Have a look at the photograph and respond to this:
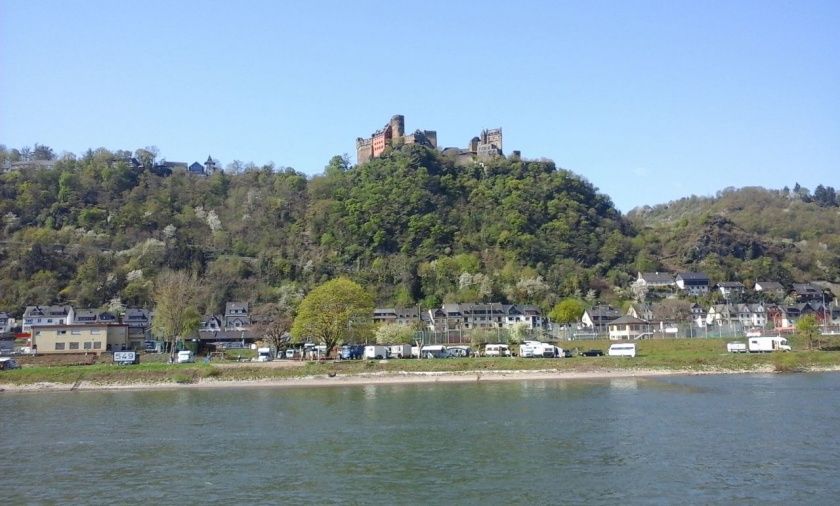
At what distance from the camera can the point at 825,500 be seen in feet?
61.3

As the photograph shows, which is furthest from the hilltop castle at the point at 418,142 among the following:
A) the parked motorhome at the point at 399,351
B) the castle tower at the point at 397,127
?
the parked motorhome at the point at 399,351

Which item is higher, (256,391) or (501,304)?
(501,304)

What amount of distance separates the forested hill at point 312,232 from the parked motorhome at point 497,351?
28901mm

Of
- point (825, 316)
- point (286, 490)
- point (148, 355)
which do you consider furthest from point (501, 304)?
point (286, 490)

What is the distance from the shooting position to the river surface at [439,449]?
20266 millimetres

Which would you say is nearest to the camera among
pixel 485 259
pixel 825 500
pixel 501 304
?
pixel 825 500

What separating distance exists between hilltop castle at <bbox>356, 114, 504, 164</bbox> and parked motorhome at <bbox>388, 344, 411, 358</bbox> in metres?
79.4

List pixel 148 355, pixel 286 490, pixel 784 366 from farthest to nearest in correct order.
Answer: pixel 148 355 → pixel 784 366 → pixel 286 490

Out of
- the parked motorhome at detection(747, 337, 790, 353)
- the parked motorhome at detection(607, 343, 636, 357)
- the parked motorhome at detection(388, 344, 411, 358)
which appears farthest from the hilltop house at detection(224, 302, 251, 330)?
the parked motorhome at detection(747, 337, 790, 353)

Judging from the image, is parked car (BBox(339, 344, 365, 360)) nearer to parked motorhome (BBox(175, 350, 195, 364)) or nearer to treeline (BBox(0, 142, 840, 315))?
parked motorhome (BBox(175, 350, 195, 364))

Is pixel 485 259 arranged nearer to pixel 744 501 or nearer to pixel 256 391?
pixel 256 391

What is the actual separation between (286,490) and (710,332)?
63.9 metres

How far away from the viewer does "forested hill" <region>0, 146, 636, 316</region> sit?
3836 inches

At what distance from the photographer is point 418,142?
139875 mm
